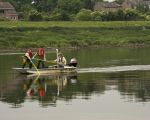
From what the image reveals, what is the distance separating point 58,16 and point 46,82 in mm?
83905

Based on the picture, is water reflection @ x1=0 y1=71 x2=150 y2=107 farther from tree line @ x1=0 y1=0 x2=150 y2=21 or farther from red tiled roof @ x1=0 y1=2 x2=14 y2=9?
red tiled roof @ x1=0 y1=2 x2=14 y2=9

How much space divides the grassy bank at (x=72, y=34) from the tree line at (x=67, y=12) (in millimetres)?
12906

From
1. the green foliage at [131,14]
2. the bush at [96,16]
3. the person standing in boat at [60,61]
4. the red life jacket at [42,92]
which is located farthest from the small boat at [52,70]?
the green foliage at [131,14]

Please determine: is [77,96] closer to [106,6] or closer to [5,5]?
[5,5]

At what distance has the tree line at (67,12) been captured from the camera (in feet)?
405

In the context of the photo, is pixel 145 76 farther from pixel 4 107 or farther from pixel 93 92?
pixel 4 107

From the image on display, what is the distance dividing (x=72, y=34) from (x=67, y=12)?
42.8 m

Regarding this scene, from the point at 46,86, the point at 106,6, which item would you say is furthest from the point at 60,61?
the point at 106,6

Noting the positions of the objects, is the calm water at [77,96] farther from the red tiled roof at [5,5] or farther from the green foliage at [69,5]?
the green foliage at [69,5]

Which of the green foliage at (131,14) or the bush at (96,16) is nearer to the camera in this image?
the bush at (96,16)

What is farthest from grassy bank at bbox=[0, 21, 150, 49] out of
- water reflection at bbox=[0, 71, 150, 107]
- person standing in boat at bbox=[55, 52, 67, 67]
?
water reflection at bbox=[0, 71, 150, 107]

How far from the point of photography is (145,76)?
4303cm

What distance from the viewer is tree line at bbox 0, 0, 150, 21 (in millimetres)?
123312

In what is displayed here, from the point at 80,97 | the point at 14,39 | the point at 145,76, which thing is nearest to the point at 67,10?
the point at 14,39
